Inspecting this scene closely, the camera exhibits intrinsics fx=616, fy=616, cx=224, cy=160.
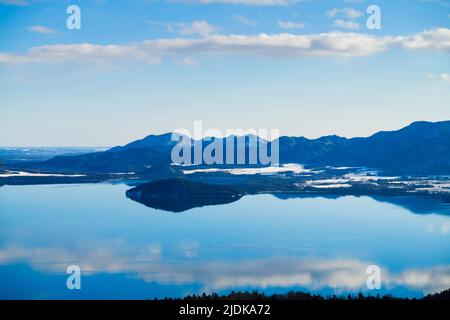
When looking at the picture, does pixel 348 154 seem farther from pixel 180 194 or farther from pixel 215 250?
pixel 215 250

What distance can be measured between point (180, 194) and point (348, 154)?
178 ft

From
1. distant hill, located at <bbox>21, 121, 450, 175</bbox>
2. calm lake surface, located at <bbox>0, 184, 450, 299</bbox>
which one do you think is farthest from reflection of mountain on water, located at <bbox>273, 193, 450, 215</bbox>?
distant hill, located at <bbox>21, 121, 450, 175</bbox>

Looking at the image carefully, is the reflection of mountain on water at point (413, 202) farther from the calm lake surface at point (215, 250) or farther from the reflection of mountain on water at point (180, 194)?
the reflection of mountain on water at point (180, 194)

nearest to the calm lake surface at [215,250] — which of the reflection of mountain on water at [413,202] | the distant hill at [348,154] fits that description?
the reflection of mountain on water at [413,202]

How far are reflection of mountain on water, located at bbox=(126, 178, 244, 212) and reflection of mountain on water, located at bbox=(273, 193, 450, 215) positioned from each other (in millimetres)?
5078

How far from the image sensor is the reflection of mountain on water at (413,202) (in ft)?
147

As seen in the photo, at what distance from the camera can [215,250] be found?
2905cm

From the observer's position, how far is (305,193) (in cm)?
5734

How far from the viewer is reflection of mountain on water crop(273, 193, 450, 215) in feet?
147

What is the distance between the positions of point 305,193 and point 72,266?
115 ft

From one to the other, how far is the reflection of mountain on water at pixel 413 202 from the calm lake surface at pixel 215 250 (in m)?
0.35

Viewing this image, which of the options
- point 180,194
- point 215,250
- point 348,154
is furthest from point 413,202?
point 348,154
